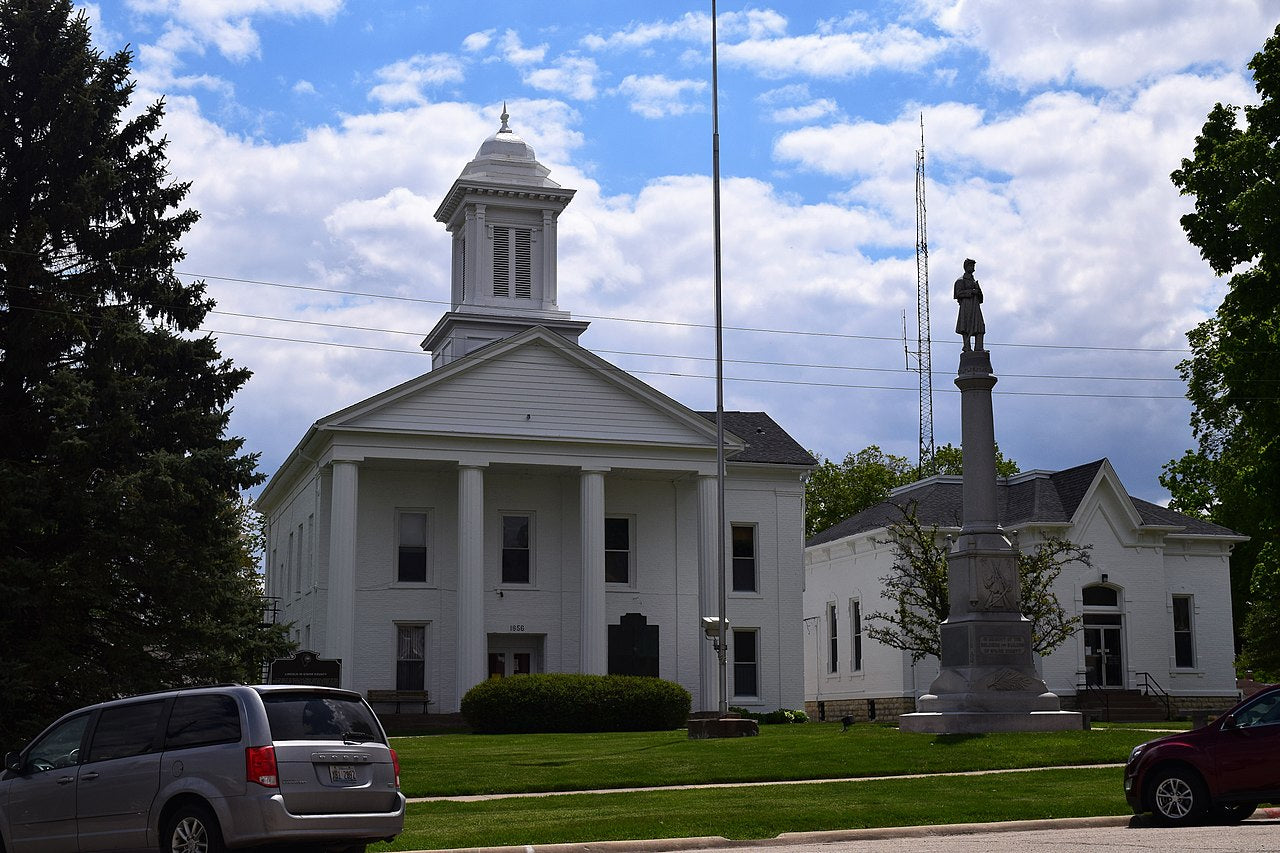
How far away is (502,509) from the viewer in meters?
44.8

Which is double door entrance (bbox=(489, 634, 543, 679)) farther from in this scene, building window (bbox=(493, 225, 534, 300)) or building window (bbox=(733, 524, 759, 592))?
building window (bbox=(493, 225, 534, 300))

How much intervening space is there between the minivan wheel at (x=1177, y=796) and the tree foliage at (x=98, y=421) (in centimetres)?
1605

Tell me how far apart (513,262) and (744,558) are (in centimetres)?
1209

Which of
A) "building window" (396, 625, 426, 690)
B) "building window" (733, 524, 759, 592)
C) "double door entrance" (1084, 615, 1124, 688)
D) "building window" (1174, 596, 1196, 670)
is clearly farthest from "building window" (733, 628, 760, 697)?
"building window" (1174, 596, 1196, 670)

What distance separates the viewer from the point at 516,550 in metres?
44.9

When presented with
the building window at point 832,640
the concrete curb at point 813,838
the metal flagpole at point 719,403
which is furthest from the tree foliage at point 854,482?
the concrete curb at point 813,838

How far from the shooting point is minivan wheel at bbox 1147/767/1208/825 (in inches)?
629

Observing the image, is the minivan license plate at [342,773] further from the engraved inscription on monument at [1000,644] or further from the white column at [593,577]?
the white column at [593,577]

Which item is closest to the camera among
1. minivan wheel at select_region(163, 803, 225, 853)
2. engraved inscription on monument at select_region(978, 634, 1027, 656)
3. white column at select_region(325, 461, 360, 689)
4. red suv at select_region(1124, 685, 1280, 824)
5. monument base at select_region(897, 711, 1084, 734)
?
minivan wheel at select_region(163, 803, 225, 853)

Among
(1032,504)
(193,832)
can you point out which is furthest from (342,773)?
(1032,504)

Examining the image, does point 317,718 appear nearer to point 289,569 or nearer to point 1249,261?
point 1249,261

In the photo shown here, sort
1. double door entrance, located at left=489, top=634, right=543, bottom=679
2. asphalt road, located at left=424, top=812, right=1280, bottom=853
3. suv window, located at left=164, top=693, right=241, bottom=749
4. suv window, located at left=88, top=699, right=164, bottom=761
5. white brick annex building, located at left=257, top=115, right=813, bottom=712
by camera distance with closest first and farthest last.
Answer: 1. suv window, located at left=164, top=693, right=241, bottom=749
2. asphalt road, located at left=424, top=812, right=1280, bottom=853
3. suv window, located at left=88, top=699, right=164, bottom=761
4. white brick annex building, located at left=257, top=115, right=813, bottom=712
5. double door entrance, located at left=489, top=634, right=543, bottom=679

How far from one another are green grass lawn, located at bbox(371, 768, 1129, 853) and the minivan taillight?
2.67 m

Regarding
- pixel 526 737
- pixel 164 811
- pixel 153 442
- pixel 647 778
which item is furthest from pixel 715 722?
pixel 164 811
